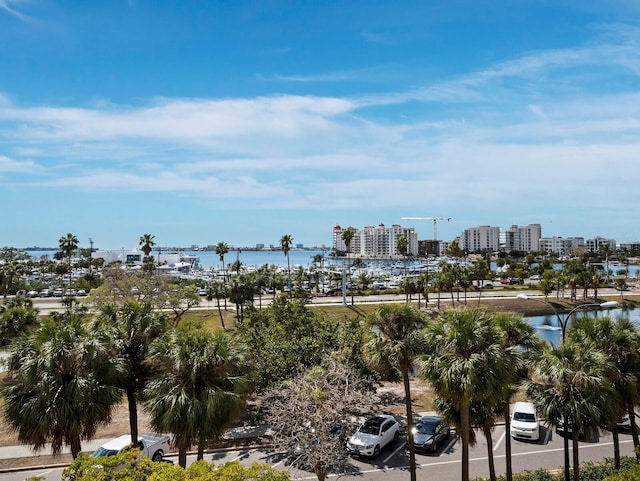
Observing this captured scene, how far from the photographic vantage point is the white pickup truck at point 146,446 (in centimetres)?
1855

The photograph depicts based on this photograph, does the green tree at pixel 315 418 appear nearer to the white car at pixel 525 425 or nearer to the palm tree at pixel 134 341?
the palm tree at pixel 134 341

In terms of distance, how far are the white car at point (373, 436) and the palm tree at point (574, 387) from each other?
6.76 meters

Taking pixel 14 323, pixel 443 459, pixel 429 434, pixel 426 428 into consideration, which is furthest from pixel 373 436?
pixel 14 323

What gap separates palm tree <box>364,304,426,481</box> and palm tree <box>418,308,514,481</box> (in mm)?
1446

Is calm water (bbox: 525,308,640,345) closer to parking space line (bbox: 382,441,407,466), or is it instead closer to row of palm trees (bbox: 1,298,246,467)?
parking space line (bbox: 382,441,407,466)

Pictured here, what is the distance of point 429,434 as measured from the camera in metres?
20.7

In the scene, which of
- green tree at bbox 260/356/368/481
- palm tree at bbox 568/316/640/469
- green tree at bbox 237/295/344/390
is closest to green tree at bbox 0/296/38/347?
green tree at bbox 237/295/344/390

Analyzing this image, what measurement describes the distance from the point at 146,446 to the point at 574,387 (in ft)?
50.9

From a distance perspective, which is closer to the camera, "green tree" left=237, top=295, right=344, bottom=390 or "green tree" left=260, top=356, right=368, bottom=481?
"green tree" left=260, top=356, right=368, bottom=481

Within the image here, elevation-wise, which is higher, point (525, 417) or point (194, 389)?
point (194, 389)

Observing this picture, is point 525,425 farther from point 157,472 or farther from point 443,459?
point 157,472

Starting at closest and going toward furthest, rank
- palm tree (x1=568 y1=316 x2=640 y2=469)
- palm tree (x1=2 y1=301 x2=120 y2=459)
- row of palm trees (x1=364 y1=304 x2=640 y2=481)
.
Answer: palm tree (x1=2 y1=301 x2=120 y2=459) → row of palm trees (x1=364 y1=304 x2=640 y2=481) → palm tree (x1=568 y1=316 x2=640 y2=469)

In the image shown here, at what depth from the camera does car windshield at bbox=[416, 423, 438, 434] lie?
68.7ft

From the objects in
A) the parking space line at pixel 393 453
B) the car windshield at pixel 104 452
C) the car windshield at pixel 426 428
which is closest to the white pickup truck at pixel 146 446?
the car windshield at pixel 104 452
